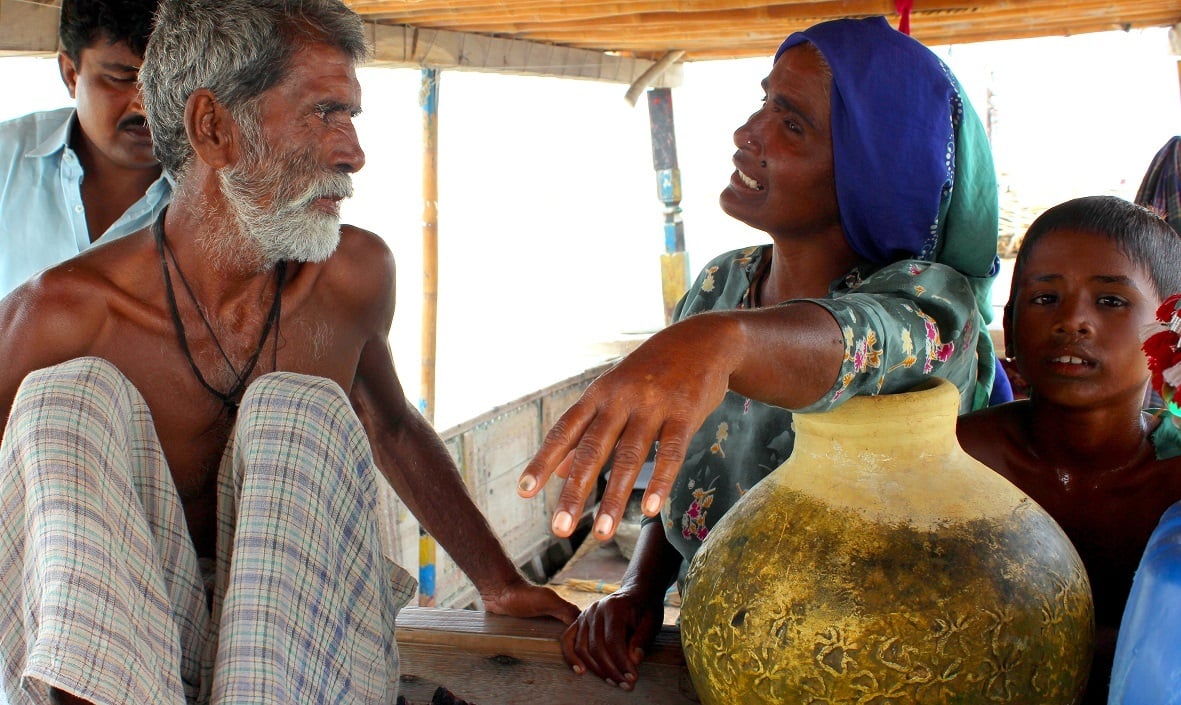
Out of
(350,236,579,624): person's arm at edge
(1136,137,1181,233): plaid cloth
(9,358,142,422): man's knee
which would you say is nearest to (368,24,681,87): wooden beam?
(350,236,579,624): person's arm at edge

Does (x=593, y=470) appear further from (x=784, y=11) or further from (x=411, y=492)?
(x=784, y=11)

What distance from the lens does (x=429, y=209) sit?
6.20 m

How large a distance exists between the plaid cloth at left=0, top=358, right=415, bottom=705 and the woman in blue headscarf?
495 mm

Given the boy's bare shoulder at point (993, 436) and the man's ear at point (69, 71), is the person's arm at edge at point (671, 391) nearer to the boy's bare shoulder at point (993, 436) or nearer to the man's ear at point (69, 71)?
the boy's bare shoulder at point (993, 436)

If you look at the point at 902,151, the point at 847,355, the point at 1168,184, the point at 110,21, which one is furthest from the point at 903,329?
the point at 1168,184

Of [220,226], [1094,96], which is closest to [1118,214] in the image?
[220,226]

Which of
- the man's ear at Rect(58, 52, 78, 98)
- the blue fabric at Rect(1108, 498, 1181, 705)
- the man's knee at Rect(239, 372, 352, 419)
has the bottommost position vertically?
the blue fabric at Rect(1108, 498, 1181, 705)

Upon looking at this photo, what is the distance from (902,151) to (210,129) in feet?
4.47

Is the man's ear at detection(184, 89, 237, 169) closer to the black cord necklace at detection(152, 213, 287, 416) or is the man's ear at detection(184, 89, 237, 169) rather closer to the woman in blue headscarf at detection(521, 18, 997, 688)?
the black cord necklace at detection(152, 213, 287, 416)

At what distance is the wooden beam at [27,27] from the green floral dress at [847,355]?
7.39ft

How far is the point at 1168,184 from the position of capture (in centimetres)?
475

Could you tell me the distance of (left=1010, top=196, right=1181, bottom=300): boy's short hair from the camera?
1.85m

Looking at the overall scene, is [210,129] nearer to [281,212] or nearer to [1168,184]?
[281,212]

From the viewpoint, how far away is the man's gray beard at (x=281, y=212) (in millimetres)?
2096
